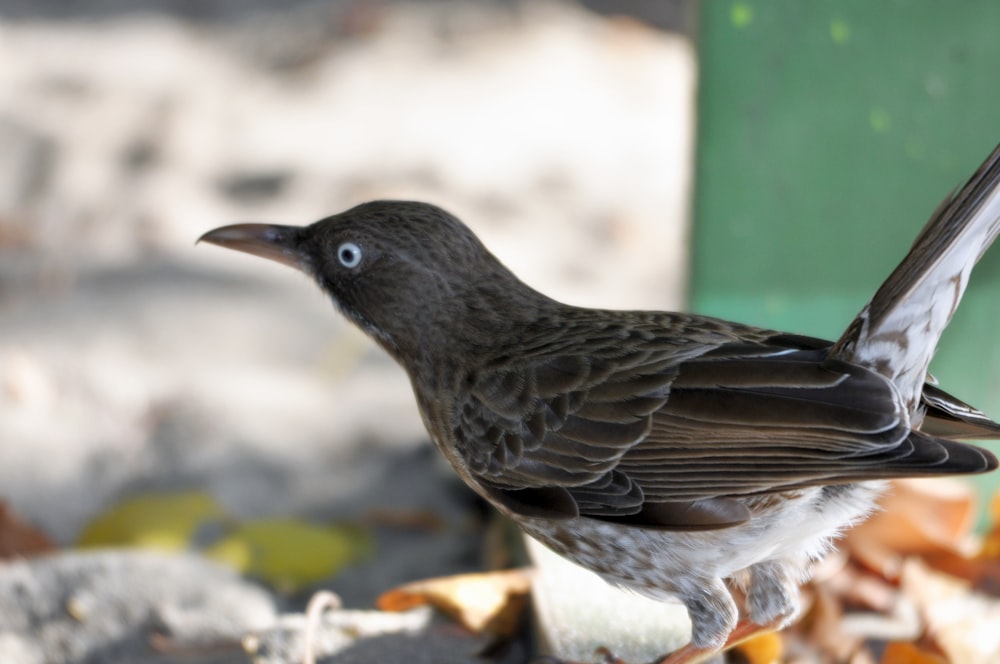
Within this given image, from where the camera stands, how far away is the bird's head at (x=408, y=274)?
139 inches

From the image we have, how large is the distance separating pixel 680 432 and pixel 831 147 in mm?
2042

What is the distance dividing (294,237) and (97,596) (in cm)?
160

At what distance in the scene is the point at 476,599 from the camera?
386cm

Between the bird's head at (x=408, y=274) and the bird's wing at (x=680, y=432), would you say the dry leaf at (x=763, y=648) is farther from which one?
the bird's head at (x=408, y=274)

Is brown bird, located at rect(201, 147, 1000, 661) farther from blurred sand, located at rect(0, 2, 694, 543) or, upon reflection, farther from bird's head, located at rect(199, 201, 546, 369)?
blurred sand, located at rect(0, 2, 694, 543)

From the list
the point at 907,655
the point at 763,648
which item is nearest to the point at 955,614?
the point at 907,655

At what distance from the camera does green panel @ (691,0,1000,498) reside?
180 inches

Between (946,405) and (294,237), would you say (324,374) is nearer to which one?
(294,237)

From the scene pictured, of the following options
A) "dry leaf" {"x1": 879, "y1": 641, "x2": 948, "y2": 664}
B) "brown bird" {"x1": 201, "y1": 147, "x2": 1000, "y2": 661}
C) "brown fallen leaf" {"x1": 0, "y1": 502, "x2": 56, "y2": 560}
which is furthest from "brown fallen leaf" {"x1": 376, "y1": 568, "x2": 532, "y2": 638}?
"brown fallen leaf" {"x1": 0, "y1": 502, "x2": 56, "y2": 560}

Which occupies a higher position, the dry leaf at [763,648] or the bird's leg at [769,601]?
the bird's leg at [769,601]

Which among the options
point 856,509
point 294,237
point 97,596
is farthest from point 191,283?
point 856,509

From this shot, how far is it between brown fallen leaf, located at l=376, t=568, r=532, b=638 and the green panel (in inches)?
62.0

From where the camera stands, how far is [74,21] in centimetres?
961

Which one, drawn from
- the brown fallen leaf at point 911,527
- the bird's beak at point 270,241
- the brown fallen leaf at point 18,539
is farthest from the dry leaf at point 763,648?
the brown fallen leaf at point 18,539
